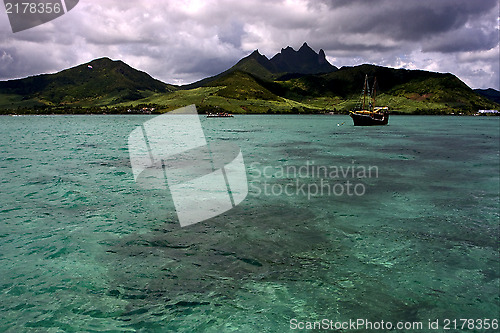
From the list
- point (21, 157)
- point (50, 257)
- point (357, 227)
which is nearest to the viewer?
point (50, 257)

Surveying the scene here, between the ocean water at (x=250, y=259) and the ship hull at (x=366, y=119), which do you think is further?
the ship hull at (x=366, y=119)

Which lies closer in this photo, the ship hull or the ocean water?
the ocean water

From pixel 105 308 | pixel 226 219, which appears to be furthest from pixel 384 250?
pixel 105 308

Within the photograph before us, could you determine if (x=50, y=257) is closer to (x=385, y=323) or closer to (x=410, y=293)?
(x=385, y=323)

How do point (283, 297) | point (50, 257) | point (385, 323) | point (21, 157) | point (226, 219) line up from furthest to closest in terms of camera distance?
point (21, 157), point (226, 219), point (50, 257), point (283, 297), point (385, 323)

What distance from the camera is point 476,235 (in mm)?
Answer: 17328

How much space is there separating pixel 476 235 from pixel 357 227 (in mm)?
6270

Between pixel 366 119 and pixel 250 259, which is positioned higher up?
pixel 366 119

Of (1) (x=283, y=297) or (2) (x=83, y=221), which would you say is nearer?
(1) (x=283, y=297)

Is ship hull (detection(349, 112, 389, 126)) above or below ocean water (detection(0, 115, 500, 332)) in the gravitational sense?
above

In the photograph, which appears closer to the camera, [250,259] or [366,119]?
[250,259]

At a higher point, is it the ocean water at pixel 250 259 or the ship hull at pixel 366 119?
the ship hull at pixel 366 119

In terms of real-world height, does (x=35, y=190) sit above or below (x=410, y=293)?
above

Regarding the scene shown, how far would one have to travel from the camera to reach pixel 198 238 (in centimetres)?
1677
